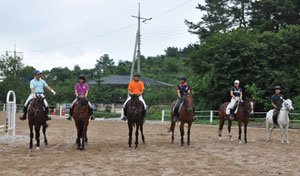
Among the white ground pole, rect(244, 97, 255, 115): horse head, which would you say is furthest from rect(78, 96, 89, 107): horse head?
rect(244, 97, 255, 115): horse head

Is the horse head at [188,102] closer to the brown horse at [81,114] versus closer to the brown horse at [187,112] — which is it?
the brown horse at [187,112]

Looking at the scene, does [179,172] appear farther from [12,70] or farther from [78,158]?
[12,70]

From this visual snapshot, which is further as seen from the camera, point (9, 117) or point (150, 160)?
point (9, 117)

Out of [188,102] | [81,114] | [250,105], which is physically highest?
[188,102]

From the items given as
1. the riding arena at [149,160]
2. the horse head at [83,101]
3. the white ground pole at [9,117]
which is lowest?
the riding arena at [149,160]

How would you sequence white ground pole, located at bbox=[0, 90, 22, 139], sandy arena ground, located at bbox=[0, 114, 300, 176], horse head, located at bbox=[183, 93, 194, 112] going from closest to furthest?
sandy arena ground, located at bbox=[0, 114, 300, 176]
horse head, located at bbox=[183, 93, 194, 112]
white ground pole, located at bbox=[0, 90, 22, 139]

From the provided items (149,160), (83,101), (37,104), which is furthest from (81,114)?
(149,160)

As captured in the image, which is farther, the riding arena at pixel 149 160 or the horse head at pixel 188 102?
the horse head at pixel 188 102


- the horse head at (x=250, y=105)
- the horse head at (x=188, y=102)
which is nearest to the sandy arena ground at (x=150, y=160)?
the horse head at (x=188, y=102)

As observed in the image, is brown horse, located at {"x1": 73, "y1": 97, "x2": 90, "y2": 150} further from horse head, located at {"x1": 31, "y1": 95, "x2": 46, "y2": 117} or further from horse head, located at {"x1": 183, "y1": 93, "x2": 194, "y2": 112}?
horse head, located at {"x1": 183, "y1": 93, "x2": 194, "y2": 112}

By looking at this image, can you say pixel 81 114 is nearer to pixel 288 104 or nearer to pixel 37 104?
pixel 37 104

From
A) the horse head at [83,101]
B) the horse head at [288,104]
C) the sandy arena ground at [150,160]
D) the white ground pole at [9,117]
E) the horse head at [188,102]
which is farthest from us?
the white ground pole at [9,117]

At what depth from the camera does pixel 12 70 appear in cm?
4916

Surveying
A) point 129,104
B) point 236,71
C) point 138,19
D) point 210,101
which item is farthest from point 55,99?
point 129,104
